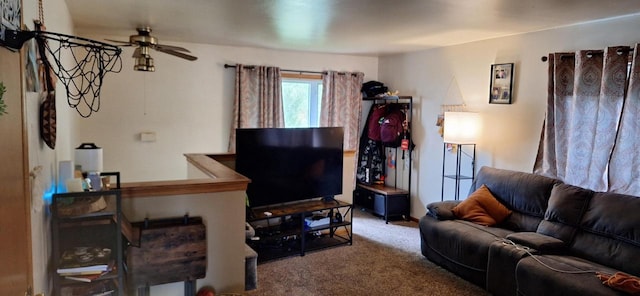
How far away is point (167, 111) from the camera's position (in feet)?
16.4

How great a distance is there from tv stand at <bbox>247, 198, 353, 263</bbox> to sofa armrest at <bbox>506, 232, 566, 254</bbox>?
1.82 m

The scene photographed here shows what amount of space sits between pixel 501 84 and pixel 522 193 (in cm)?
124

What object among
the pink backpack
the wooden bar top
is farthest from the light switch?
the pink backpack

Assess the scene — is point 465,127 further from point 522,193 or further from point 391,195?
point 391,195

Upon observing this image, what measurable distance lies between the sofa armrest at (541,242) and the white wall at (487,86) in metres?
1.11

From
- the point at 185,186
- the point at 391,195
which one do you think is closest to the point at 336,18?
the point at 185,186

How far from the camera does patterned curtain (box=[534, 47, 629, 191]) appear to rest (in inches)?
135

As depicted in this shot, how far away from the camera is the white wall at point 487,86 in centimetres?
382

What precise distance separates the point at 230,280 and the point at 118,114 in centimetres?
293

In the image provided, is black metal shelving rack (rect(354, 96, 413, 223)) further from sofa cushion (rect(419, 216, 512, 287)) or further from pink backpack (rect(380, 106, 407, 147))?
sofa cushion (rect(419, 216, 512, 287))

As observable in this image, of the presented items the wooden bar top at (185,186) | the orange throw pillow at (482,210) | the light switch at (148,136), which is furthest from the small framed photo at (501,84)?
the light switch at (148,136)

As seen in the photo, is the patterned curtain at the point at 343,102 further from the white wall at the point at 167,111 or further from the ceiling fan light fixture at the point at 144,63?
the ceiling fan light fixture at the point at 144,63

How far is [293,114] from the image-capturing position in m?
5.85

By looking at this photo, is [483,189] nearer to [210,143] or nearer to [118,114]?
[210,143]
